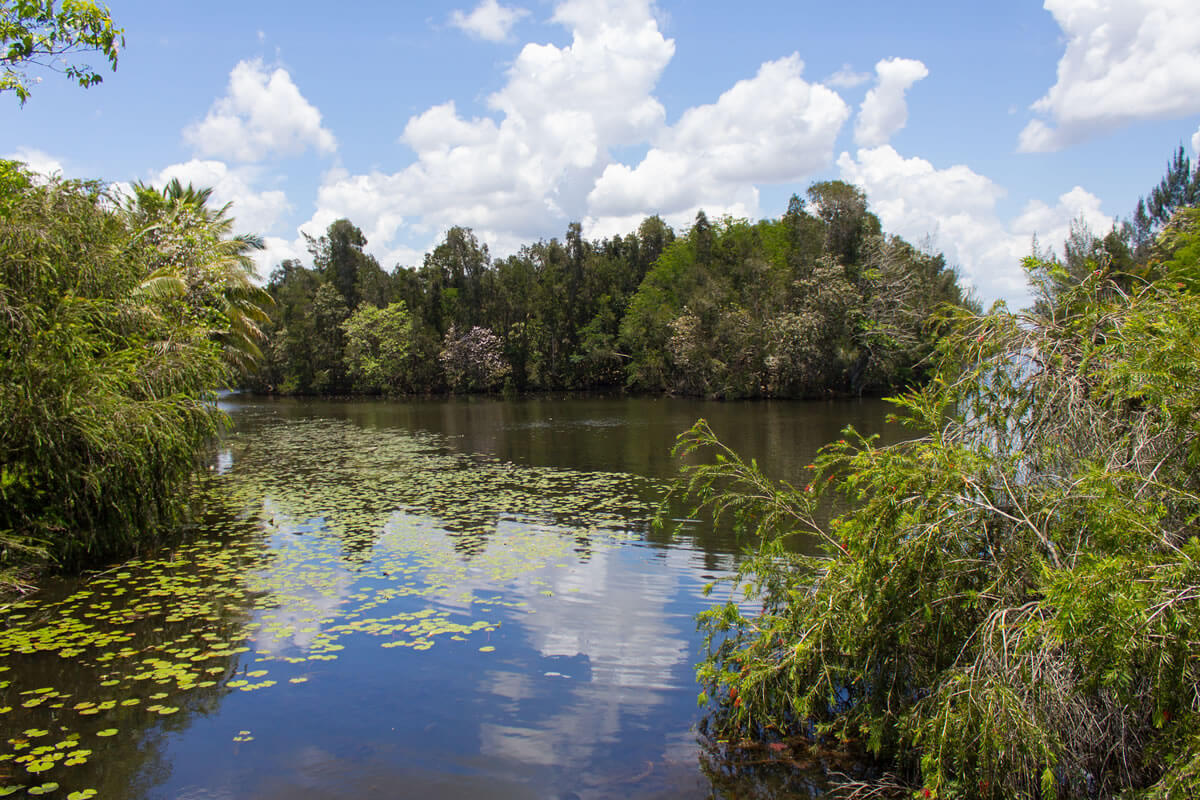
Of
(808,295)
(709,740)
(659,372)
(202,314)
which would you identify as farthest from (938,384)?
(659,372)

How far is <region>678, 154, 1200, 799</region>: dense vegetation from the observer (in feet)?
11.9

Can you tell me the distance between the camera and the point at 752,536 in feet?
42.7

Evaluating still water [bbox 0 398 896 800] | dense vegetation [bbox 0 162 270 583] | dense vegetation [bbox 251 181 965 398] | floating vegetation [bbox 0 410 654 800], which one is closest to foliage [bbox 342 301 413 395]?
dense vegetation [bbox 251 181 965 398]

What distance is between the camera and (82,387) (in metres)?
9.43

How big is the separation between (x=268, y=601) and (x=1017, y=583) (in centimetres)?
813

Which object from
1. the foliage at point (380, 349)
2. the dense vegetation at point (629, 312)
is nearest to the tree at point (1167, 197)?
the dense vegetation at point (629, 312)

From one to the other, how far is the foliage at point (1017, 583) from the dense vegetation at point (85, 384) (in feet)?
27.0

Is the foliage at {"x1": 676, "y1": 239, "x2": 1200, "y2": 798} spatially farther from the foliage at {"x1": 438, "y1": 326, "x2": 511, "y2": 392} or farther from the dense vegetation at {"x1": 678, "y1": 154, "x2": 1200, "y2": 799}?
the foliage at {"x1": 438, "y1": 326, "x2": 511, "y2": 392}

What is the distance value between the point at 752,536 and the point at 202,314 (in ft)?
42.8

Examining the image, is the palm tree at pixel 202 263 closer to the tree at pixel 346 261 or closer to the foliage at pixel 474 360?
the foliage at pixel 474 360

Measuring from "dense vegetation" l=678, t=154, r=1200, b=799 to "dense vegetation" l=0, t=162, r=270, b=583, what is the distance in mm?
8226

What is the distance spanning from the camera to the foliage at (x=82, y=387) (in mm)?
9070

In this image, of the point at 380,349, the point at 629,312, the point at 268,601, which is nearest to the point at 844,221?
the point at 629,312

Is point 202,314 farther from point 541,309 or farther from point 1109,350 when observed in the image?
point 541,309
